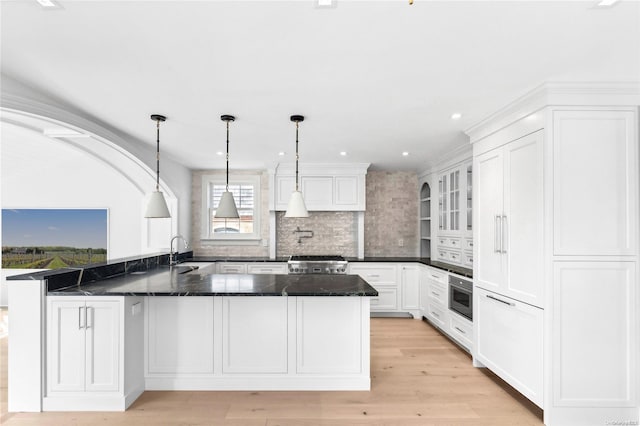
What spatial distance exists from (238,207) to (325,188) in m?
1.63

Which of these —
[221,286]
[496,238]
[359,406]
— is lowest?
[359,406]

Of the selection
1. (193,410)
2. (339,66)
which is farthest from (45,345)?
(339,66)

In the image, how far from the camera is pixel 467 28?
179cm

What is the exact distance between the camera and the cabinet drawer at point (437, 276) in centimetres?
445

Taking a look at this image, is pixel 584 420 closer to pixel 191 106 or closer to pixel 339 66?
pixel 339 66

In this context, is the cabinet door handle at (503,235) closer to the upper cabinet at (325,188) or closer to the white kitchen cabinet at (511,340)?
the white kitchen cabinet at (511,340)

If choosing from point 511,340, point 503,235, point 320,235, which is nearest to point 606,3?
point 503,235

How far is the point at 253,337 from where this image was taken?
2979 mm

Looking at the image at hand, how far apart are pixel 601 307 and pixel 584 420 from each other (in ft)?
2.67

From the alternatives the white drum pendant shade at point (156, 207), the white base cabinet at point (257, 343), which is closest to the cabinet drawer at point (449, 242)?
the white base cabinet at point (257, 343)

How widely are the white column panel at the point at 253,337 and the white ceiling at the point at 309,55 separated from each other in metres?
1.74

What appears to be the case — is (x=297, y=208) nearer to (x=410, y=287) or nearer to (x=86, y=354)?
(x=86, y=354)

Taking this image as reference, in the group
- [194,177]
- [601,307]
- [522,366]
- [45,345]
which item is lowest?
[522,366]

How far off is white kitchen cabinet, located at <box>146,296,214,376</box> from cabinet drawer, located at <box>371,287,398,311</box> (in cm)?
297
